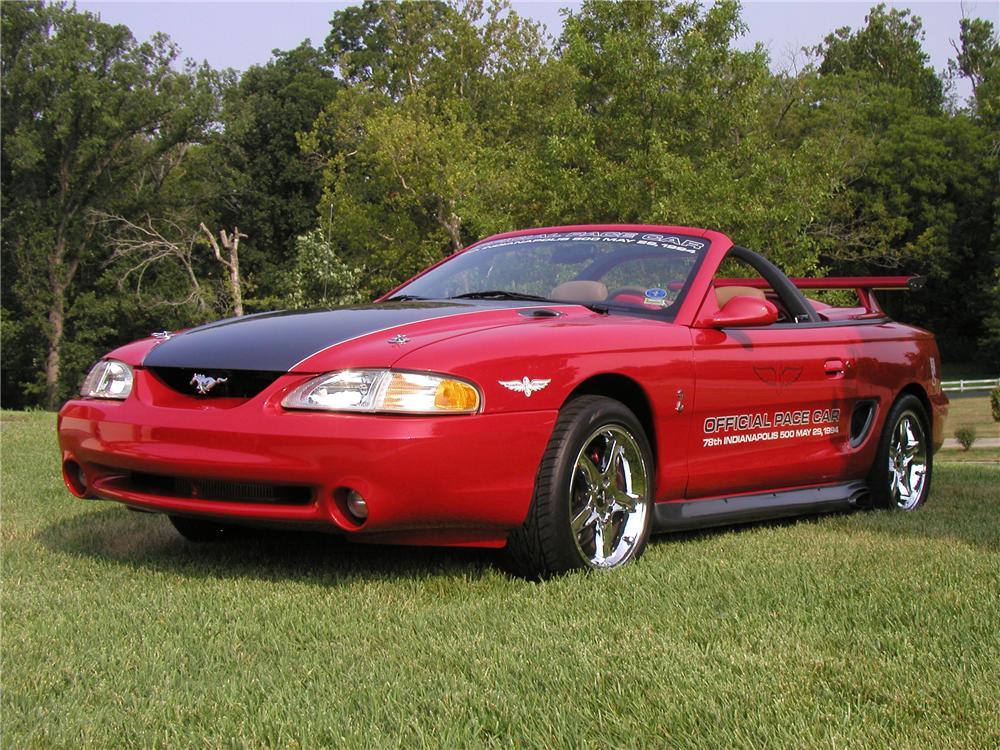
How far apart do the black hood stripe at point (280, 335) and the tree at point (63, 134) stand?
137 feet

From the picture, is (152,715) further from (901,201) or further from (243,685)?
(901,201)

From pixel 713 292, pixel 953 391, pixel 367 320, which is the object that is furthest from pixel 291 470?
pixel 953 391

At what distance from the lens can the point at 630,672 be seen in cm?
296

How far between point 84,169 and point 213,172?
490cm

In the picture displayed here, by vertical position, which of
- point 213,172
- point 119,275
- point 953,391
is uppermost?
point 213,172

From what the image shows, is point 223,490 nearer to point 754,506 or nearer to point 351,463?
point 351,463

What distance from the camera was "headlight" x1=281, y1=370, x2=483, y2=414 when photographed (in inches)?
154

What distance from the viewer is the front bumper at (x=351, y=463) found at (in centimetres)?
385

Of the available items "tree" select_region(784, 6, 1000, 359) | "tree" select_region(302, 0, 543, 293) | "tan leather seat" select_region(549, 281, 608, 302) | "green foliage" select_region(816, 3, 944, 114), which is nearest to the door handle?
"tan leather seat" select_region(549, 281, 608, 302)

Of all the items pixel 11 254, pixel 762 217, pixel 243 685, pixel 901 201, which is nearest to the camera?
pixel 243 685

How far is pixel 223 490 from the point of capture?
13.6ft

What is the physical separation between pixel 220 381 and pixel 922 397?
4237 mm

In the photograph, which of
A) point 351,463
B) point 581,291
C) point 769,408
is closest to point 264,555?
point 351,463

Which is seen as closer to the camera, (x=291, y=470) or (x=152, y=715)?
(x=152, y=715)
